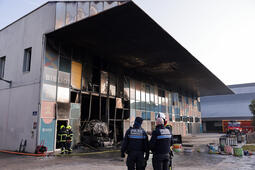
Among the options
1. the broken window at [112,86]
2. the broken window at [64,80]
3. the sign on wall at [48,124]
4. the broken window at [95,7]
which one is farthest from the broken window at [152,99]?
the broken window at [95,7]

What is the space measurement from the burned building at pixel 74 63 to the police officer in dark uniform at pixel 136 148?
26.0 ft

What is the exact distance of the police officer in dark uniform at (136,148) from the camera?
556cm

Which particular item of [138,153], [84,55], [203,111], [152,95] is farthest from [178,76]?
[203,111]

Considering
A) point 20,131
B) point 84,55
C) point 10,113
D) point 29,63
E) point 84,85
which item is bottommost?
point 20,131

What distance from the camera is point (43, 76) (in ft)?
46.3

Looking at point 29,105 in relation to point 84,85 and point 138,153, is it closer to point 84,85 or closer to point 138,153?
point 84,85

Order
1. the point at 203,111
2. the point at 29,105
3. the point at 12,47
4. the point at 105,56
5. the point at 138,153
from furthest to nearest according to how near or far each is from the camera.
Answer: the point at 203,111, the point at 105,56, the point at 12,47, the point at 29,105, the point at 138,153

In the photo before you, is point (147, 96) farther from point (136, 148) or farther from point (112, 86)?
point (136, 148)

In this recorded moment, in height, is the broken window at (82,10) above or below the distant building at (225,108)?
above

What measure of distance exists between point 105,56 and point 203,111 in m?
51.9

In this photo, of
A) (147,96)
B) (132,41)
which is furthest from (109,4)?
(147,96)

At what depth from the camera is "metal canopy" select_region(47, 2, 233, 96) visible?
41.9 ft

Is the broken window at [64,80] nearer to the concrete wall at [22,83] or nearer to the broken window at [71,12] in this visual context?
the concrete wall at [22,83]

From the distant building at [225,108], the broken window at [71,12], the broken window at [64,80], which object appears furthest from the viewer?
the distant building at [225,108]
